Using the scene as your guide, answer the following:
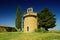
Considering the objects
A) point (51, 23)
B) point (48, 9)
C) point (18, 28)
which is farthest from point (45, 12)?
point (18, 28)

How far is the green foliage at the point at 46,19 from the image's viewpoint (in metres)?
39.5

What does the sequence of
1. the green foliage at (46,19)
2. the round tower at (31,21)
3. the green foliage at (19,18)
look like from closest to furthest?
the round tower at (31,21) → the green foliage at (46,19) → the green foliage at (19,18)

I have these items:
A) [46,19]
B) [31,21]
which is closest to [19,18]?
[31,21]

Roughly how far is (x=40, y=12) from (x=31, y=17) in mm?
4982

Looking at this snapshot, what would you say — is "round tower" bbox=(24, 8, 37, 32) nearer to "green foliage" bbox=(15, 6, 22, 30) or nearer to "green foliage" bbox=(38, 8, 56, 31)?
"green foliage" bbox=(38, 8, 56, 31)

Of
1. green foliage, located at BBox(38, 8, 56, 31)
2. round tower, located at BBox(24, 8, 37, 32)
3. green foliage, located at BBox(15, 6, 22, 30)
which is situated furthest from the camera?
green foliage, located at BBox(15, 6, 22, 30)

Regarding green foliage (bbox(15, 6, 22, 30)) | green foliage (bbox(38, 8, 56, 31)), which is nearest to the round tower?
green foliage (bbox(38, 8, 56, 31))

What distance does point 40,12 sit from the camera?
41438 mm

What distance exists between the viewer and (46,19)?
39.6 metres

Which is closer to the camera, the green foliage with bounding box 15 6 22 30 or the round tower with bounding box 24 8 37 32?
the round tower with bounding box 24 8 37 32

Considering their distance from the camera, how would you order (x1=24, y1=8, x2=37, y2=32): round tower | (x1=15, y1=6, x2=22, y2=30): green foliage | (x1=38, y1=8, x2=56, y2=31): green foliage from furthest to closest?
1. (x1=15, y1=6, x2=22, y2=30): green foliage
2. (x1=38, y1=8, x2=56, y2=31): green foliage
3. (x1=24, y1=8, x2=37, y2=32): round tower

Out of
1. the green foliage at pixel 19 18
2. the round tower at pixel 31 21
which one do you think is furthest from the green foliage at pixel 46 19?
the green foliage at pixel 19 18

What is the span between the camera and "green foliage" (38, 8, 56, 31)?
130ft

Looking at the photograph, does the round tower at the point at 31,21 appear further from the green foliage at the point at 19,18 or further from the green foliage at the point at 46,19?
the green foliage at the point at 19,18
